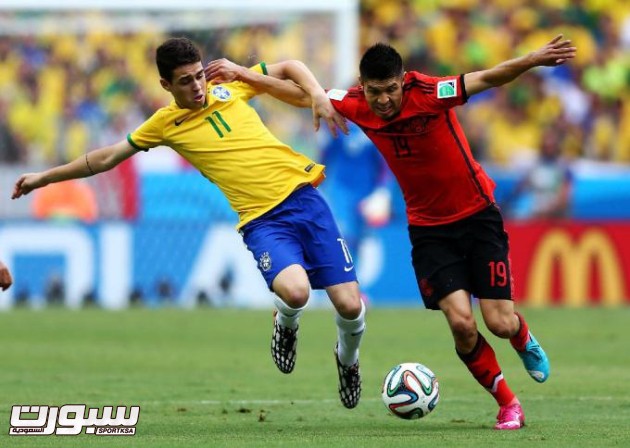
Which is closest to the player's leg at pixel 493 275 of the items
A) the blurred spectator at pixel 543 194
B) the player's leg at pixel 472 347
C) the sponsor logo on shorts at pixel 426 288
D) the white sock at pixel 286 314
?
the player's leg at pixel 472 347

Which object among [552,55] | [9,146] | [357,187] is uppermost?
[552,55]

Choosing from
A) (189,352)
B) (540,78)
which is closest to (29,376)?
(189,352)

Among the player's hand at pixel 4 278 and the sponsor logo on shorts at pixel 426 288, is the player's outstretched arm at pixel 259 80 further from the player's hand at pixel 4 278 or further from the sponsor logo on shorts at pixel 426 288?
the player's hand at pixel 4 278

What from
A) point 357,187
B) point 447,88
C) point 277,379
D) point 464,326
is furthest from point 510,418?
point 357,187

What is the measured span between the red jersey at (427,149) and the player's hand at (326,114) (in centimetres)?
7

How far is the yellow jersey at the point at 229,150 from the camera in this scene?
877 cm

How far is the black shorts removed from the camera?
8312mm

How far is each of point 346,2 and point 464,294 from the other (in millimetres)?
12979

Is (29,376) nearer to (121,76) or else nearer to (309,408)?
(309,408)

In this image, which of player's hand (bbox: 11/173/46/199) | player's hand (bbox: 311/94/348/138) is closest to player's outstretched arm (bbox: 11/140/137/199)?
player's hand (bbox: 11/173/46/199)

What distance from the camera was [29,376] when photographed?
11.3 metres

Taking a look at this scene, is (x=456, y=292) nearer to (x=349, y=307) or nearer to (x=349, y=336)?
(x=349, y=307)

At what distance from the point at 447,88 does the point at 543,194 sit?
12.6m

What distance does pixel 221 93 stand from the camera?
8.95m
